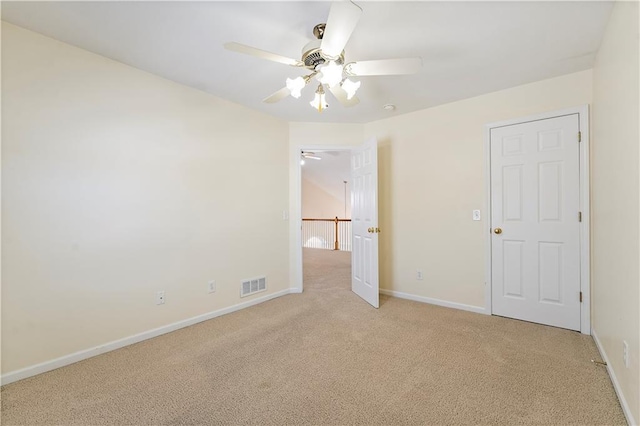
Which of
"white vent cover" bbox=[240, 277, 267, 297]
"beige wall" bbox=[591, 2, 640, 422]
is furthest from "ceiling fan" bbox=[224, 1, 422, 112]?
"white vent cover" bbox=[240, 277, 267, 297]

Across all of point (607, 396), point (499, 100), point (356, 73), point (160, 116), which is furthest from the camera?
point (499, 100)

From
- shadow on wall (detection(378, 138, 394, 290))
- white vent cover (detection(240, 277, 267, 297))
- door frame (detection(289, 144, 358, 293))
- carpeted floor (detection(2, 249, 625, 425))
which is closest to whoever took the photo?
carpeted floor (detection(2, 249, 625, 425))

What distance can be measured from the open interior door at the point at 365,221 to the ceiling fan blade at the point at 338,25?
6.05 ft

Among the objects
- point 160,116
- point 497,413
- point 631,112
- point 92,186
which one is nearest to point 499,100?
point 631,112

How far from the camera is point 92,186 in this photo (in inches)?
88.0

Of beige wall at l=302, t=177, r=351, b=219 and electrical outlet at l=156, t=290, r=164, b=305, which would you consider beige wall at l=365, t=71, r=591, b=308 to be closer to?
electrical outlet at l=156, t=290, r=164, b=305

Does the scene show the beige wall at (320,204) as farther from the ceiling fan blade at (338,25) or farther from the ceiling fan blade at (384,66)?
the ceiling fan blade at (338,25)

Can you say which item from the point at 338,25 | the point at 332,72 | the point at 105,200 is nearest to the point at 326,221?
the point at 105,200

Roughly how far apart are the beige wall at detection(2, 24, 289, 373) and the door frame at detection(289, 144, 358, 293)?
79cm

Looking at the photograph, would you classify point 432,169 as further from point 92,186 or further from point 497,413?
point 92,186

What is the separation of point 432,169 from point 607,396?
8.00 ft

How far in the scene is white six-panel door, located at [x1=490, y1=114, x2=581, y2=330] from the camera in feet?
8.63

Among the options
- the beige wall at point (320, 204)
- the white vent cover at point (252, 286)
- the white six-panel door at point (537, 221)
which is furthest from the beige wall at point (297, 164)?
the beige wall at point (320, 204)

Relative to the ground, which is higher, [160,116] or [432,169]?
[160,116]
